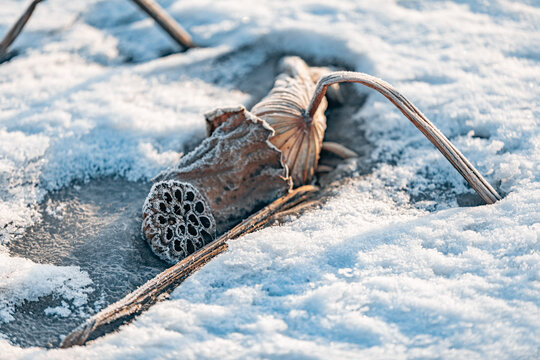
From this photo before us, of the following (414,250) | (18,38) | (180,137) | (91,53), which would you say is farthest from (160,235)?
(18,38)

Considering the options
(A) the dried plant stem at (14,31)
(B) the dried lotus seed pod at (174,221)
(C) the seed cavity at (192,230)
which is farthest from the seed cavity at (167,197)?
(A) the dried plant stem at (14,31)

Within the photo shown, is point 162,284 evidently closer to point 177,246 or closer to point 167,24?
point 177,246

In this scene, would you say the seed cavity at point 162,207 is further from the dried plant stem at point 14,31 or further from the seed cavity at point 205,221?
the dried plant stem at point 14,31

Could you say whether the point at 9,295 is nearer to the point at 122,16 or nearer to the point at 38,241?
the point at 38,241

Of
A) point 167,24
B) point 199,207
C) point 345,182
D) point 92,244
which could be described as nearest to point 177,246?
point 199,207

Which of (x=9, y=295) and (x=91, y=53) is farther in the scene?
(x=91, y=53)

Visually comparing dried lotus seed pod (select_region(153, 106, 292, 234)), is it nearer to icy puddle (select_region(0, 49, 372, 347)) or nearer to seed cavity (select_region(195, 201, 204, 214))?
seed cavity (select_region(195, 201, 204, 214))
